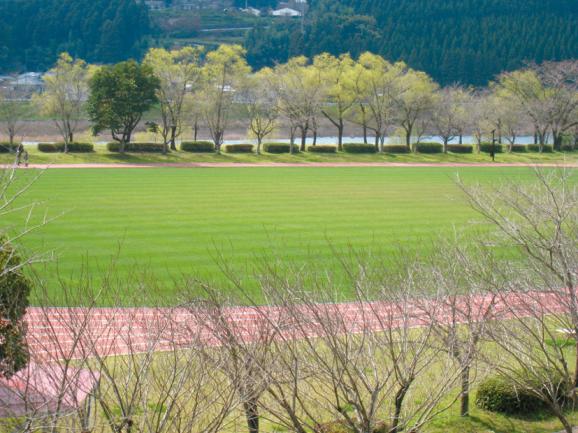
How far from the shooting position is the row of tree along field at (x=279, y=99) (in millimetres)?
72812

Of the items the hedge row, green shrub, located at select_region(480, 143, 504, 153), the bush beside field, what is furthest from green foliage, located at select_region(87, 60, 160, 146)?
green shrub, located at select_region(480, 143, 504, 153)

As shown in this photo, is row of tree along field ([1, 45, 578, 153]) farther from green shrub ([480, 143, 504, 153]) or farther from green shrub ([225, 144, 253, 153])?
green shrub ([480, 143, 504, 153])

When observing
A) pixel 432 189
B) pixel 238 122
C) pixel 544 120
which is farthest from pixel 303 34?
pixel 432 189

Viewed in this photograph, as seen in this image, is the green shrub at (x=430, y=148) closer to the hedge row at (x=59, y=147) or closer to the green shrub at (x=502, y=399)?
the hedge row at (x=59, y=147)

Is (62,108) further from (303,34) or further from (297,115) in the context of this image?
(303,34)

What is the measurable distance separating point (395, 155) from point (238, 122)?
3508 cm

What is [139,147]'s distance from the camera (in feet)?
234

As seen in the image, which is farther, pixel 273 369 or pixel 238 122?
pixel 238 122

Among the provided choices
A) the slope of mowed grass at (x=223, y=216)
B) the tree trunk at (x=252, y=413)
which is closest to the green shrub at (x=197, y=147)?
the slope of mowed grass at (x=223, y=216)

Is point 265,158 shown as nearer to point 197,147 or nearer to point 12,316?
point 197,147

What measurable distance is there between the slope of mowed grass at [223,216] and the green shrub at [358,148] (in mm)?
21612

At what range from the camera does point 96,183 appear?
4788cm

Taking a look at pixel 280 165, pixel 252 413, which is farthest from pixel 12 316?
pixel 280 165

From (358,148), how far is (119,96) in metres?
23.4
